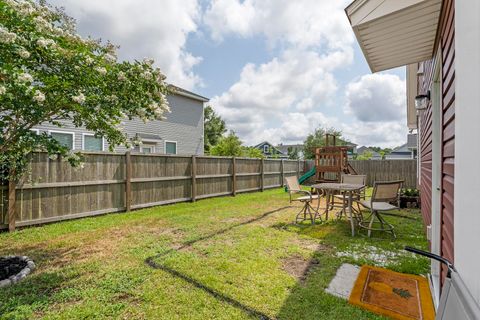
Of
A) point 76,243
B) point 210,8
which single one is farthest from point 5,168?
point 210,8

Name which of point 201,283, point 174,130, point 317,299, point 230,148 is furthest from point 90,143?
point 317,299

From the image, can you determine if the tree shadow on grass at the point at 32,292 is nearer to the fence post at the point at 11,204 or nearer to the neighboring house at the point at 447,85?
the fence post at the point at 11,204

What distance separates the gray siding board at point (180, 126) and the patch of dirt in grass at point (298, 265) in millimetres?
10396

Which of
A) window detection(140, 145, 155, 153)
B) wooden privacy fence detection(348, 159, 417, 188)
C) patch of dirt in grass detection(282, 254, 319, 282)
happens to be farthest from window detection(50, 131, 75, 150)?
wooden privacy fence detection(348, 159, 417, 188)

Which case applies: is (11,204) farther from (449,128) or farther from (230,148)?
(230,148)

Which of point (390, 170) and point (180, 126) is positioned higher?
point (180, 126)

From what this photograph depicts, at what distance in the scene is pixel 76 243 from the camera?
13.7ft

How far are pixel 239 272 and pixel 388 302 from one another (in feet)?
5.38

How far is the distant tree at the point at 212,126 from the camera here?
32.0 m

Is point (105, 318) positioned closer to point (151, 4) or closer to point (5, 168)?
point (5, 168)

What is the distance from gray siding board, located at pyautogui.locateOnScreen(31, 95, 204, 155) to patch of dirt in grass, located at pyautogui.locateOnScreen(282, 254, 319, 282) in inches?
409

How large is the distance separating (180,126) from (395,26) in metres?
12.6

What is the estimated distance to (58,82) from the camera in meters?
2.82

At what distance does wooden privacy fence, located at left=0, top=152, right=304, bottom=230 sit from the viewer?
5.00 m
